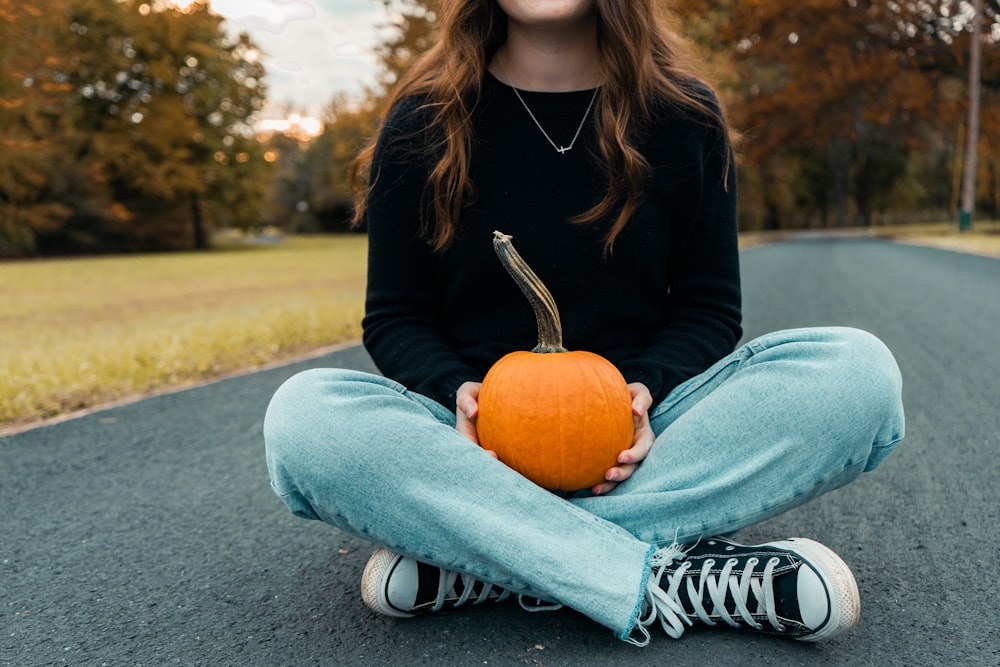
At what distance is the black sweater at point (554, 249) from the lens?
2.31 meters

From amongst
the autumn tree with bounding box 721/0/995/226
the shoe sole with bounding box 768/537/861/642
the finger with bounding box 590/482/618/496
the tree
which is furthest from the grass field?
the tree

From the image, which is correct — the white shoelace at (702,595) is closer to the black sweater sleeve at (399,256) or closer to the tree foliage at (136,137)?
the black sweater sleeve at (399,256)

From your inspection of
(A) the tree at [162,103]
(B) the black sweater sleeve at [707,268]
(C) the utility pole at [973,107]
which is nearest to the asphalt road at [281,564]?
(B) the black sweater sleeve at [707,268]

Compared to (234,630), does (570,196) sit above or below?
above

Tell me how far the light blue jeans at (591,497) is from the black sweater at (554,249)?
394 millimetres

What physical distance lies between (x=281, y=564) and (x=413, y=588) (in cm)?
60

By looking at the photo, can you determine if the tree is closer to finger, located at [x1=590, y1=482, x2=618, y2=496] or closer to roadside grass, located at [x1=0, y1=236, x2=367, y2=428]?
roadside grass, located at [x1=0, y1=236, x2=367, y2=428]

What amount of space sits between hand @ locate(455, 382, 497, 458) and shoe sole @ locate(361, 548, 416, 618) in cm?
33

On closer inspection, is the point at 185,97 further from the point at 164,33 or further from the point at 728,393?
the point at 728,393

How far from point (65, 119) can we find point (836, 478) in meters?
37.2

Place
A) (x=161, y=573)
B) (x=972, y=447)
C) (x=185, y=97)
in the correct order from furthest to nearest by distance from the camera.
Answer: (x=185, y=97), (x=972, y=447), (x=161, y=573)

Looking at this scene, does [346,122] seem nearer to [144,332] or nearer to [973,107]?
[973,107]

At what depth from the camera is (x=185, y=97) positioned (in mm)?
37062

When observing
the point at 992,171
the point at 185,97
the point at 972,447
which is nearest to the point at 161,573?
the point at 972,447
